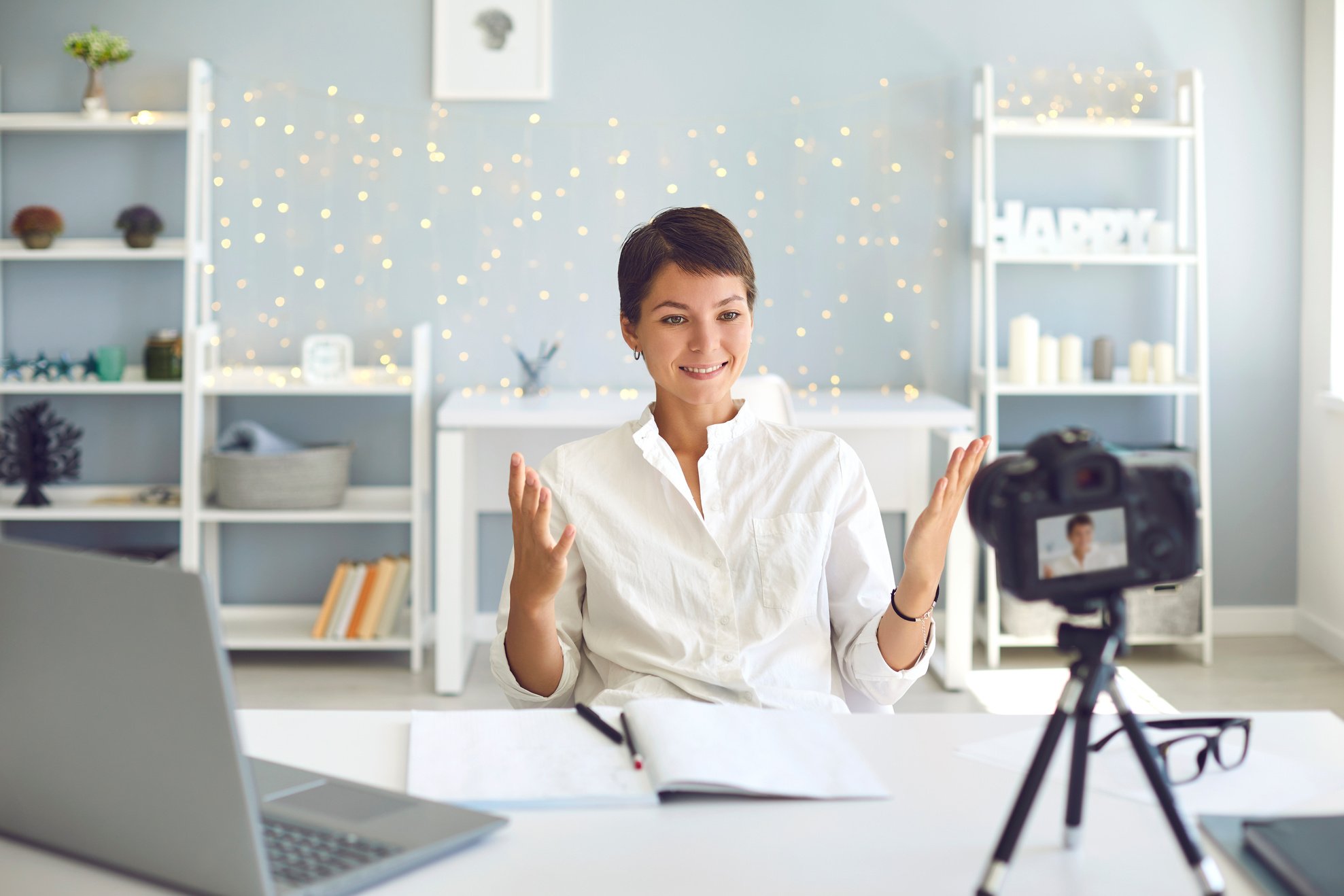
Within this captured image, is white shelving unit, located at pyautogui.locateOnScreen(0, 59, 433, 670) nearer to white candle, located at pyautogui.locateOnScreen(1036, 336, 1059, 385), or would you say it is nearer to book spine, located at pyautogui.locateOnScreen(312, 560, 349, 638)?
book spine, located at pyautogui.locateOnScreen(312, 560, 349, 638)

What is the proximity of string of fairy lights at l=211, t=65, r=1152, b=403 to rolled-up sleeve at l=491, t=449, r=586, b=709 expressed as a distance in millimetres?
2114

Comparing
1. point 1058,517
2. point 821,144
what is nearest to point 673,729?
point 1058,517

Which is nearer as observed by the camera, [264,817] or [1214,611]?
[264,817]

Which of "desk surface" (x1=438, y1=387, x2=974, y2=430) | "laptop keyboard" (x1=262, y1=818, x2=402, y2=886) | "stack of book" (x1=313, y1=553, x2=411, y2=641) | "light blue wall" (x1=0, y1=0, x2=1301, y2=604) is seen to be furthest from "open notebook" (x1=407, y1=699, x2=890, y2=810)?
"light blue wall" (x1=0, y1=0, x2=1301, y2=604)

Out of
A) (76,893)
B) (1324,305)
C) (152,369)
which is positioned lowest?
(76,893)

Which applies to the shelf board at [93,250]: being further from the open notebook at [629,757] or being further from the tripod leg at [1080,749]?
the tripod leg at [1080,749]

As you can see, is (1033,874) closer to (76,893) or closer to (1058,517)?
(1058,517)

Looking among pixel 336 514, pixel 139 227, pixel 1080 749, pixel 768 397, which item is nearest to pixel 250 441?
pixel 336 514

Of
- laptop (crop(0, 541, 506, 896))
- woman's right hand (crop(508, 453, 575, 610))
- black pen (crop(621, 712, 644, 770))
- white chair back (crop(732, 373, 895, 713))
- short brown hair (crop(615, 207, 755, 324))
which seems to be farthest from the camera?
white chair back (crop(732, 373, 895, 713))

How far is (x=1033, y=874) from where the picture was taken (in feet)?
2.63

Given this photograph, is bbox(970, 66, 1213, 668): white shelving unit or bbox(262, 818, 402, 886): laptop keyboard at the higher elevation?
bbox(970, 66, 1213, 668): white shelving unit

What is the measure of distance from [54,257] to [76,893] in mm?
3083

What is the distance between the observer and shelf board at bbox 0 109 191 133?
11.1 ft

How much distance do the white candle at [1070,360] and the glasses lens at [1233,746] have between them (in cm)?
252
